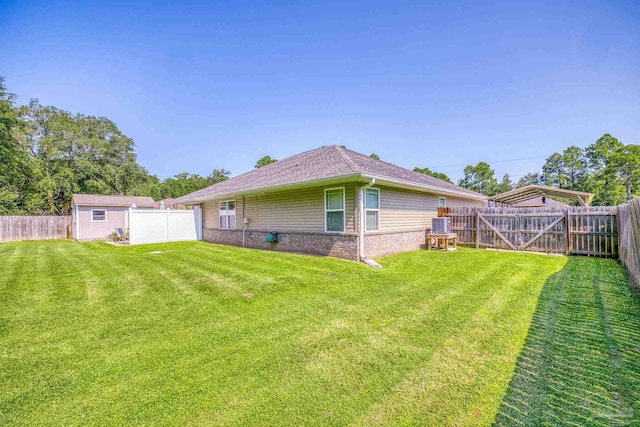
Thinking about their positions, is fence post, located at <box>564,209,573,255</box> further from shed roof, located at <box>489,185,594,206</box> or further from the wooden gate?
shed roof, located at <box>489,185,594,206</box>

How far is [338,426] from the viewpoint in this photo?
2.05 meters

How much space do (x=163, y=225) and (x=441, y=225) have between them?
14.6 metres

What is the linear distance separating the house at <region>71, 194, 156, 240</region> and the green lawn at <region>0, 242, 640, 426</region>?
51.3 ft

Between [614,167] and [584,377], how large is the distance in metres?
47.0

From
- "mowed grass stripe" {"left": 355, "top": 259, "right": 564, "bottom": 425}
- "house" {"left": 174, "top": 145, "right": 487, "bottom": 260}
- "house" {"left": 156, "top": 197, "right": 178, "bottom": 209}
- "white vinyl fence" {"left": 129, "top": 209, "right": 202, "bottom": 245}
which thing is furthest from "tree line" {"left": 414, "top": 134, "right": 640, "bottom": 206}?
"mowed grass stripe" {"left": 355, "top": 259, "right": 564, "bottom": 425}

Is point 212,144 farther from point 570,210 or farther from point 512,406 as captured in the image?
point 512,406

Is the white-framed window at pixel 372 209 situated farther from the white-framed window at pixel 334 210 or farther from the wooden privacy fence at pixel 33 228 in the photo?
the wooden privacy fence at pixel 33 228

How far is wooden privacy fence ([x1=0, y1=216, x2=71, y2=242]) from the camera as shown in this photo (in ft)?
60.9

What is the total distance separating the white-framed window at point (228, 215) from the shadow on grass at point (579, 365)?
12573 mm

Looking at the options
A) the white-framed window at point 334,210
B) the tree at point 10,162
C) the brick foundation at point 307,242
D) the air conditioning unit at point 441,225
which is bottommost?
the brick foundation at point 307,242

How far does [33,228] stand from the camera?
19500mm

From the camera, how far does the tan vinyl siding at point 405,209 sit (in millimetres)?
9719

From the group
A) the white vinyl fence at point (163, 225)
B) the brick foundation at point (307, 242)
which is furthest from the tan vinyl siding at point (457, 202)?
the white vinyl fence at point (163, 225)

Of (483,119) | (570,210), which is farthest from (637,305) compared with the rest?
(483,119)
